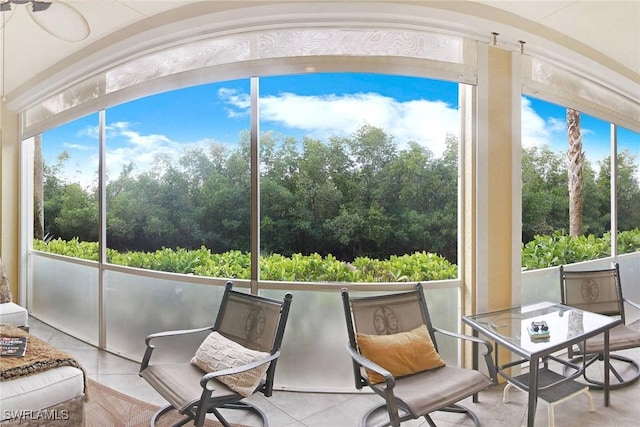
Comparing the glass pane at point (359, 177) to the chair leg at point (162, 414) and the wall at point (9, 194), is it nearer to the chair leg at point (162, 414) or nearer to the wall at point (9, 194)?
the chair leg at point (162, 414)

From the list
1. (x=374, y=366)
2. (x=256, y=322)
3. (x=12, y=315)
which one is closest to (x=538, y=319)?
(x=374, y=366)

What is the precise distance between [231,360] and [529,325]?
1823mm

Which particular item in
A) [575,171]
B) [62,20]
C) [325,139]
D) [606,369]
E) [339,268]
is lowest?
[606,369]

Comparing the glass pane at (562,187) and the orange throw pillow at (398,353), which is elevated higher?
the glass pane at (562,187)

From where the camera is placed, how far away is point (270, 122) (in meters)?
2.63

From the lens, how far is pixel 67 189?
393 cm

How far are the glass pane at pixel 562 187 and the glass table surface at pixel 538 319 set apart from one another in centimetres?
53

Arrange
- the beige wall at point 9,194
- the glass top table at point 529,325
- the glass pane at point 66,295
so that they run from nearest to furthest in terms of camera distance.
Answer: the glass top table at point 529,325, the glass pane at point 66,295, the beige wall at point 9,194

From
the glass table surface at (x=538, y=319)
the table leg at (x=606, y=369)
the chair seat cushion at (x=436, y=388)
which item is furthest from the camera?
the table leg at (x=606, y=369)

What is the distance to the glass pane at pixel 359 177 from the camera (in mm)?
2576

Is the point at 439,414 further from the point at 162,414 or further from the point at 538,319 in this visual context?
the point at 162,414

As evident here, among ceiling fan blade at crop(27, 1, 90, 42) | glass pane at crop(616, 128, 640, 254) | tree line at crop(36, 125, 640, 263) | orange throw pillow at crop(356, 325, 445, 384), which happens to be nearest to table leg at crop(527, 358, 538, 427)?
orange throw pillow at crop(356, 325, 445, 384)

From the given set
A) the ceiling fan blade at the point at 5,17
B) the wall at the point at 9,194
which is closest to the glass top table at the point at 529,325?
the ceiling fan blade at the point at 5,17

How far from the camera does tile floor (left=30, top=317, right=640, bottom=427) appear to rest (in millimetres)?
2111
